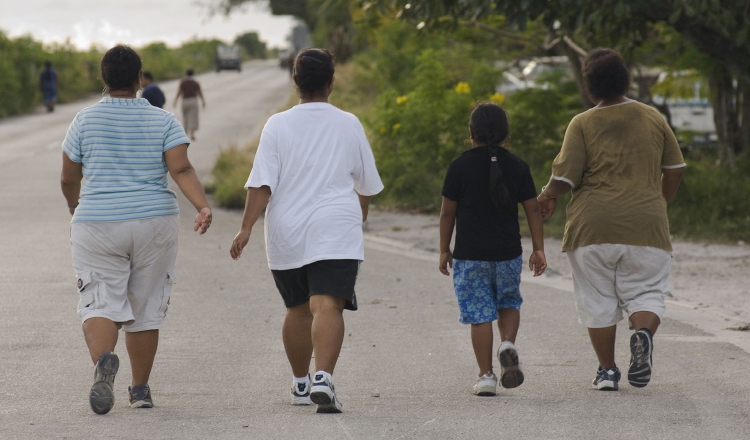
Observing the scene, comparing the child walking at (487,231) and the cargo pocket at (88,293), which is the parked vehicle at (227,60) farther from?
the cargo pocket at (88,293)

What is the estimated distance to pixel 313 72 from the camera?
5.15 metres

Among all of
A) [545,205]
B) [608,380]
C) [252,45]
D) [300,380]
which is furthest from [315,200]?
[252,45]

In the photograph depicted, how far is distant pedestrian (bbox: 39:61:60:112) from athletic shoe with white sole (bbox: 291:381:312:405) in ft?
110

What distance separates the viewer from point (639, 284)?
18.1 feet

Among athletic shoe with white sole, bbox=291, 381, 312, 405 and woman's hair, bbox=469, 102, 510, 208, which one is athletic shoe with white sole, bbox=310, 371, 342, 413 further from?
woman's hair, bbox=469, 102, 510, 208

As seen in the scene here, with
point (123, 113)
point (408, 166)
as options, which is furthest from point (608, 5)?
point (123, 113)

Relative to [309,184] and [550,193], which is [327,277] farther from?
[550,193]

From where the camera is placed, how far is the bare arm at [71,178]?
17.0ft

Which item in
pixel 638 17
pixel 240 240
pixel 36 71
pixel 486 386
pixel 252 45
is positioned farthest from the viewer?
pixel 252 45

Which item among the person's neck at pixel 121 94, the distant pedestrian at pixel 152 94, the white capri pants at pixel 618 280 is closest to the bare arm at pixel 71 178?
the person's neck at pixel 121 94

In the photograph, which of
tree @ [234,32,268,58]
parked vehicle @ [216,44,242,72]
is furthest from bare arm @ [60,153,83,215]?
tree @ [234,32,268,58]

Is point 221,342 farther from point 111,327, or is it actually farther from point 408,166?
point 408,166

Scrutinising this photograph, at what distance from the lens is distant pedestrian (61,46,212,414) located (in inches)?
199

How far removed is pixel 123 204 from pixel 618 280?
8.34 feet
